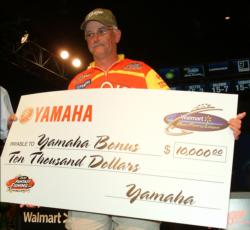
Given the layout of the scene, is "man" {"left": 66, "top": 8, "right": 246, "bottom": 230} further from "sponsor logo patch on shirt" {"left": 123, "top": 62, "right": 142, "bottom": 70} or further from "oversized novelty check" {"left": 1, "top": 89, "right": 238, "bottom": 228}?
"oversized novelty check" {"left": 1, "top": 89, "right": 238, "bottom": 228}

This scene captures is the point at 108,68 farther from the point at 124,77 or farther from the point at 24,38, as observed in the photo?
the point at 24,38

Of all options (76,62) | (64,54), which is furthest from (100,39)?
(76,62)

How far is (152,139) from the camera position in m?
1.51

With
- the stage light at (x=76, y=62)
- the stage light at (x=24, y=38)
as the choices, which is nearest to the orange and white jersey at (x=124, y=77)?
the stage light at (x=24, y=38)

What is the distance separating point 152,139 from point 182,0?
429 cm

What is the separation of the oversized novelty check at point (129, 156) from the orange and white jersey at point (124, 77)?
6.4 inches

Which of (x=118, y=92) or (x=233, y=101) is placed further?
(x=118, y=92)

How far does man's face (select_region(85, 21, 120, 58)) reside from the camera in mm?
1824

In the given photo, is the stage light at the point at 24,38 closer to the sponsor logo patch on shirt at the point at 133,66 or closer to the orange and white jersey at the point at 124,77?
the orange and white jersey at the point at 124,77

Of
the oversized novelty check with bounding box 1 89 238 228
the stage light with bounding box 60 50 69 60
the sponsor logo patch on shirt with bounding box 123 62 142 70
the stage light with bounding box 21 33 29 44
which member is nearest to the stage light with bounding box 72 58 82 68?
the stage light with bounding box 60 50 69 60

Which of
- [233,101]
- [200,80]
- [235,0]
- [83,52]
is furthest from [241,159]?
[233,101]

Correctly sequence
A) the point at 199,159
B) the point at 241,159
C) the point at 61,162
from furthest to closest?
the point at 241,159 < the point at 61,162 < the point at 199,159

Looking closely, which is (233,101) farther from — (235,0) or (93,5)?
(235,0)

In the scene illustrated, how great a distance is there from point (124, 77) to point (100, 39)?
24 centimetres
